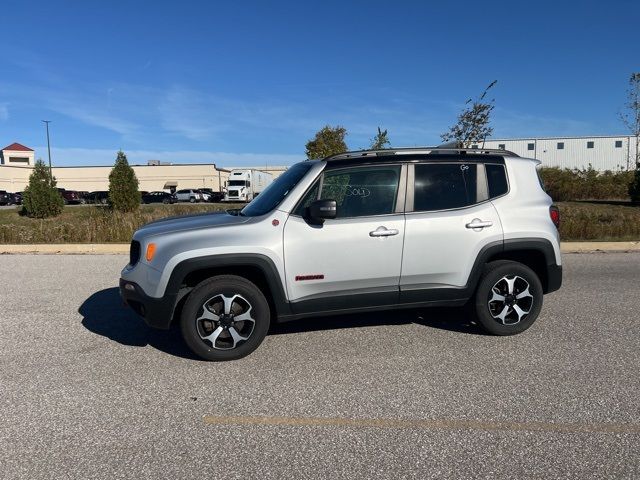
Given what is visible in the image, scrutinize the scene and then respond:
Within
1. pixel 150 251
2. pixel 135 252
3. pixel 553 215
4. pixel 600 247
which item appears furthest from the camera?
pixel 600 247

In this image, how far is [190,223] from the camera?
4.78 m

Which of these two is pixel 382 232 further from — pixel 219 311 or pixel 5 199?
pixel 5 199

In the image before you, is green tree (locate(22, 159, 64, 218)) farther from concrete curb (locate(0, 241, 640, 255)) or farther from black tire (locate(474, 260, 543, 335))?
black tire (locate(474, 260, 543, 335))

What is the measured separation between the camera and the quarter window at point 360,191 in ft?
15.3

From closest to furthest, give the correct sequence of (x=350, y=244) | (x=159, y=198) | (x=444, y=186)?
1. (x=350, y=244)
2. (x=444, y=186)
3. (x=159, y=198)

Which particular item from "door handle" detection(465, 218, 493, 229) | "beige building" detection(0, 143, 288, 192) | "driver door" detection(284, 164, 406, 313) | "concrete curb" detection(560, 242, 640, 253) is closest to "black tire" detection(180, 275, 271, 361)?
"driver door" detection(284, 164, 406, 313)

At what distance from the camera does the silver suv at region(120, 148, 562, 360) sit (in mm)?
4359

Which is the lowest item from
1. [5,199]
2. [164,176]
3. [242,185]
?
[5,199]

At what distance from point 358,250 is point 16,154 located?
100544mm

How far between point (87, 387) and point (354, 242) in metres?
2.58

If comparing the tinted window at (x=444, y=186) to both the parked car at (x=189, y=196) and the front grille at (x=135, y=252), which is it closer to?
the front grille at (x=135, y=252)

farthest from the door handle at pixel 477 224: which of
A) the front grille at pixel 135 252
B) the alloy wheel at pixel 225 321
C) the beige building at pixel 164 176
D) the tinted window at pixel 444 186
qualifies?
the beige building at pixel 164 176

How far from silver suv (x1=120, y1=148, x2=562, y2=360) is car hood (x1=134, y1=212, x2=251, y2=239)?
0.02 meters

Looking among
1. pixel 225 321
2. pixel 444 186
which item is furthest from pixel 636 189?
pixel 225 321
